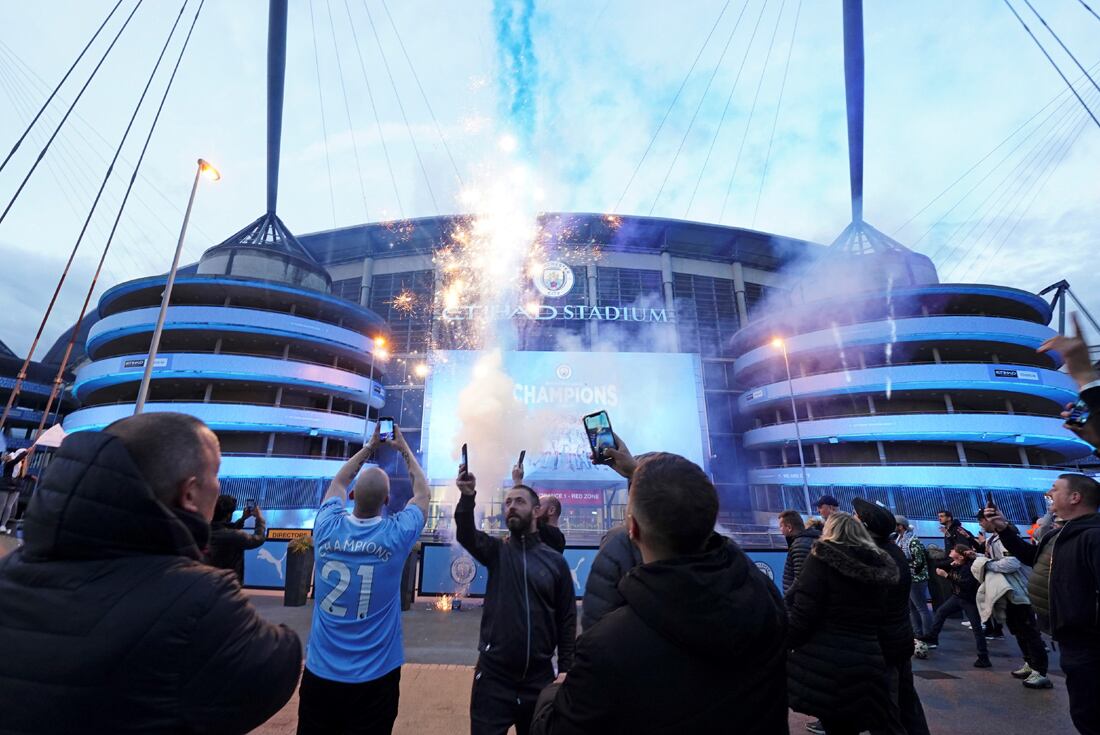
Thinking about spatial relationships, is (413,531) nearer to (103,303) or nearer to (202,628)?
(202,628)

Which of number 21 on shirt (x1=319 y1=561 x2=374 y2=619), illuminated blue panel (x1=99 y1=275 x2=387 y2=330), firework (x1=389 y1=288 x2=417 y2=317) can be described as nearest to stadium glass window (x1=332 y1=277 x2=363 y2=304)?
firework (x1=389 y1=288 x2=417 y2=317)

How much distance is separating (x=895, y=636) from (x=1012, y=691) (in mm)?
3816

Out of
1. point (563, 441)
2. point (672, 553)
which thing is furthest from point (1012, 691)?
point (563, 441)

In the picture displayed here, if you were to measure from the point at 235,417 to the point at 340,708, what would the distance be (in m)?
30.8

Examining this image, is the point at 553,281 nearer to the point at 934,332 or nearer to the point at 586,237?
the point at 586,237

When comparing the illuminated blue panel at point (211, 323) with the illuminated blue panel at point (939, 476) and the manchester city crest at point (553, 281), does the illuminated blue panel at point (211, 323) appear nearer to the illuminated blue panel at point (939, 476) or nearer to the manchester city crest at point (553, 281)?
the manchester city crest at point (553, 281)

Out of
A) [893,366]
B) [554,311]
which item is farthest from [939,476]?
[554,311]

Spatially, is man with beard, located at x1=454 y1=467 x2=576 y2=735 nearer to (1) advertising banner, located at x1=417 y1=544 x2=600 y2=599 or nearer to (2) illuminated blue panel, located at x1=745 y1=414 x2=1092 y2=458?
(1) advertising banner, located at x1=417 y1=544 x2=600 y2=599

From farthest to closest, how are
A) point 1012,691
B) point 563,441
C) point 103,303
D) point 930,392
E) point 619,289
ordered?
point 619,289
point 103,303
point 930,392
point 563,441
point 1012,691

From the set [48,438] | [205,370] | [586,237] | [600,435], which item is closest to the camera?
[600,435]

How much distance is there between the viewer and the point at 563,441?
26422 mm

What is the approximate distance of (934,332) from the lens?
28.7 metres

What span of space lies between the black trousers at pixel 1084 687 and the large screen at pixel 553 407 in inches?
869

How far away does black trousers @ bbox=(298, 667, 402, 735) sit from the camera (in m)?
2.66
